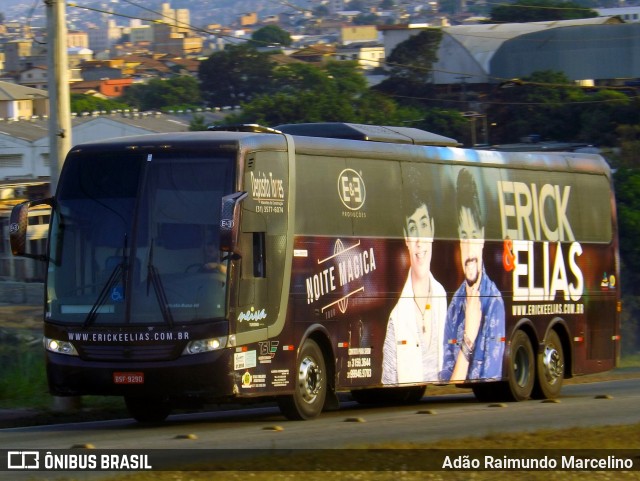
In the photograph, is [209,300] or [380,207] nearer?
[209,300]

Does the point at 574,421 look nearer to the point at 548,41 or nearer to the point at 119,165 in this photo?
the point at 119,165

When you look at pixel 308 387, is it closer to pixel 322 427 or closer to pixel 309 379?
pixel 309 379

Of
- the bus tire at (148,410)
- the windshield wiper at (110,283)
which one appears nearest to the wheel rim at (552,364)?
the bus tire at (148,410)

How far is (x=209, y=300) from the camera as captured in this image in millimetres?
13289

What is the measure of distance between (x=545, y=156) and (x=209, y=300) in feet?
27.1

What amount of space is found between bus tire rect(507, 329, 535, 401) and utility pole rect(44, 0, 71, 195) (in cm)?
697

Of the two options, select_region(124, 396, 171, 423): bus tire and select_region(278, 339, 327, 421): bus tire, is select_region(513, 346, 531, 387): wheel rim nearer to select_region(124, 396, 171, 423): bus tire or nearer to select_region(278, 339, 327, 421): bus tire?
select_region(278, 339, 327, 421): bus tire

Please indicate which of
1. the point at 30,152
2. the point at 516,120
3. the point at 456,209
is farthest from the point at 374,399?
the point at 516,120

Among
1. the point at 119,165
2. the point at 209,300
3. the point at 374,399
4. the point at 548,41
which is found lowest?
the point at 374,399

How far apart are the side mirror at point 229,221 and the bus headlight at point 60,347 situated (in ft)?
6.68

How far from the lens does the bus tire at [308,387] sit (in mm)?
14406

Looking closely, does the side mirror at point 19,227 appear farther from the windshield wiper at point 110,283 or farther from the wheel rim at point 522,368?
the wheel rim at point 522,368

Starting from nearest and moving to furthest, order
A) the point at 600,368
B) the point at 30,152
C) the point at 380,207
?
the point at 380,207
the point at 600,368
the point at 30,152

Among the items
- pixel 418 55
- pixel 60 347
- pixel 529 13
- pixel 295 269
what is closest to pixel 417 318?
pixel 295 269
